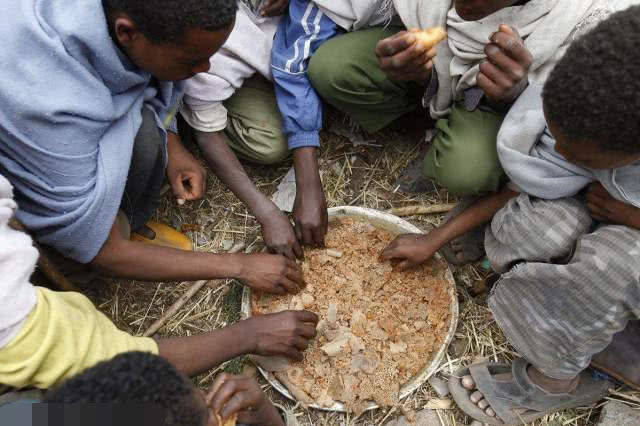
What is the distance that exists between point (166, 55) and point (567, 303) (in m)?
1.18

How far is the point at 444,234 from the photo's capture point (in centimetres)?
183

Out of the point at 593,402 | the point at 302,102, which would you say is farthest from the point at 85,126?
the point at 593,402

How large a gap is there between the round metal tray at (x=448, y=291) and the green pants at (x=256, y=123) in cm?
33

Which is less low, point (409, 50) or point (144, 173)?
point (409, 50)

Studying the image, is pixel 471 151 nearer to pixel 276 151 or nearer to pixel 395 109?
pixel 395 109

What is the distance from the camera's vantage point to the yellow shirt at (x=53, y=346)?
1.15 metres

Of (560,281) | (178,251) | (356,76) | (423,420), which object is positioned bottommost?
(423,420)

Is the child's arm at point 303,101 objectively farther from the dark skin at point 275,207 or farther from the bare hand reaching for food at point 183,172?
the bare hand reaching for food at point 183,172

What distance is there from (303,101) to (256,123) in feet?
0.73

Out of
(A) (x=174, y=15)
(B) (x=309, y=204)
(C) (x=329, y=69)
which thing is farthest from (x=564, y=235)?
(A) (x=174, y=15)

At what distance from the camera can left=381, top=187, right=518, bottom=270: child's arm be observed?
5.97ft

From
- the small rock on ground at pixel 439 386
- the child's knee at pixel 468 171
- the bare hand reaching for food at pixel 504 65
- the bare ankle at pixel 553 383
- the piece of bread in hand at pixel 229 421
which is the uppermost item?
the bare hand reaching for food at pixel 504 65

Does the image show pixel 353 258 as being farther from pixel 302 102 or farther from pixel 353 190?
pixel 302 102

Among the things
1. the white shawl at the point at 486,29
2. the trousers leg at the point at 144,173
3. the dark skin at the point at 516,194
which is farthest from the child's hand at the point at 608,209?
the trousers leg at the point at 144,173
